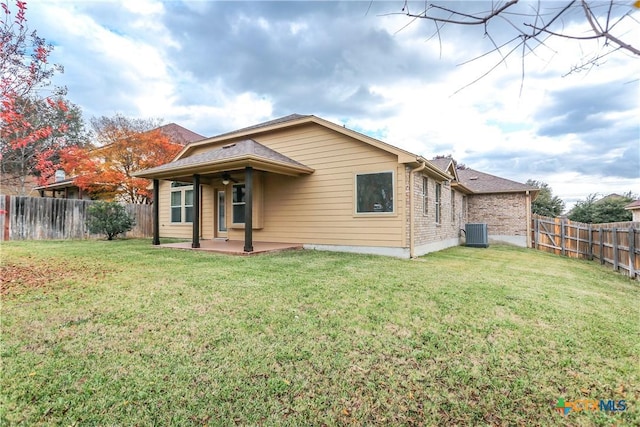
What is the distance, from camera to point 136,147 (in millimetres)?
15031

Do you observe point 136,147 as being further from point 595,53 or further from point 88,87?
point 595,53

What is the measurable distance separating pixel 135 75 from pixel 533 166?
2456 cm

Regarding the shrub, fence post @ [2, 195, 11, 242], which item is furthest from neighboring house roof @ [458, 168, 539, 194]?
fence post @ [2, 195, 11, 242]

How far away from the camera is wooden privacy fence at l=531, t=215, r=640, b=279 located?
7359 millimetres

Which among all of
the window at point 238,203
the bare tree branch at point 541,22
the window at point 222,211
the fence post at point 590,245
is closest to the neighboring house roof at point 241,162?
the window at point 238,203

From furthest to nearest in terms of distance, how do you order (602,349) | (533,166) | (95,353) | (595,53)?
(533,166), (602,349), (95,353), (595,53)

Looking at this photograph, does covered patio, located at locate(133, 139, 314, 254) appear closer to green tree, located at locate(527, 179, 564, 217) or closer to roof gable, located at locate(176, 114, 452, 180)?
roof gable, located at locate(176, 114, 452, 180)

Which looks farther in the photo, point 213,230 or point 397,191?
point 213,230

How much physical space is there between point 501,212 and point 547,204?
18.3 meters

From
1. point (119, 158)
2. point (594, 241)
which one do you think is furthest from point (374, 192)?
point (119, 158)

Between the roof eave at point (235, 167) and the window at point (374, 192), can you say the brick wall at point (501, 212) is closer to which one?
the window at point (374, 192)

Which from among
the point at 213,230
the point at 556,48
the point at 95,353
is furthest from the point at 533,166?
the point at 95,353

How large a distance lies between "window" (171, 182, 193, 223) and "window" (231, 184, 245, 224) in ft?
9.56

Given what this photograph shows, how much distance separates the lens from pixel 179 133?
68.8 ft
